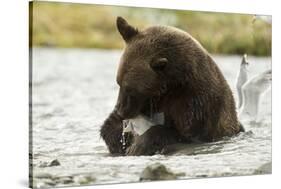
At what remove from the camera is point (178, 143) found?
3.85 meters

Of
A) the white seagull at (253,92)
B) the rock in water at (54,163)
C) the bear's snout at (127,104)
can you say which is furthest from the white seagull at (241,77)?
the rock in water at (54,163)

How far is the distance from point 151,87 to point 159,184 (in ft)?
2.12

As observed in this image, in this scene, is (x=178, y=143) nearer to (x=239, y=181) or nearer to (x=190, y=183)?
(x=190, y=183)

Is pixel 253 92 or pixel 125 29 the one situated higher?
pixel 125 29

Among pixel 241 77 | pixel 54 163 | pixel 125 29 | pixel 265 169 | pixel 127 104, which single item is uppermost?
pixel 125 29

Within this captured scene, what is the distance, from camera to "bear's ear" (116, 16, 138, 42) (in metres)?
3.71

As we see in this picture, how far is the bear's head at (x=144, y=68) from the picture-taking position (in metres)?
3.71

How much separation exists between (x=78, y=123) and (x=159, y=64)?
0.62 m

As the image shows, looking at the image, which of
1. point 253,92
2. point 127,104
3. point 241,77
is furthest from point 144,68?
point 253,92

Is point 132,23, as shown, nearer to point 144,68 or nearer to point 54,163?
point 144,68

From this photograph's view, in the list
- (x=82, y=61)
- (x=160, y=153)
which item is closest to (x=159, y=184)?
(x=160, y=153)

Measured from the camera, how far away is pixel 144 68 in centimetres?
372

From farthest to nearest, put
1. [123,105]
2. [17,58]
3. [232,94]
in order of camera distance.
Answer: [232,94] < [123,105] < [17,58]

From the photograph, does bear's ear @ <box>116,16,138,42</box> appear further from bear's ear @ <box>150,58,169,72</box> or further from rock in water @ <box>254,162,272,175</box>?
rock in water @ <box>254,162,272,175</box>
